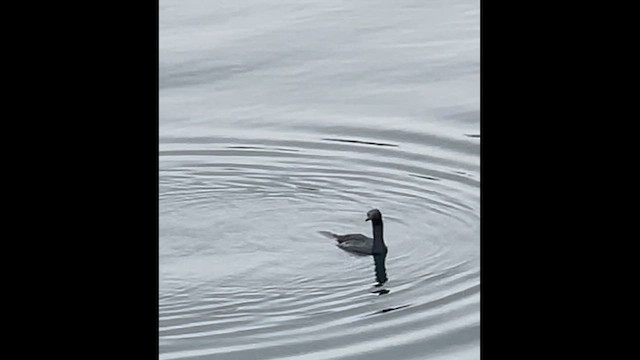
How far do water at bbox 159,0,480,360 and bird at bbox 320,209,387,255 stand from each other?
5 cm

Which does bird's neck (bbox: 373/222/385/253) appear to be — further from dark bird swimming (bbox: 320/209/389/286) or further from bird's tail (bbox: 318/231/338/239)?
bird's tail (bbox: 318/231/338/239)

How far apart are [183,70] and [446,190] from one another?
2336 millimetres

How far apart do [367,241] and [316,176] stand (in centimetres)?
86

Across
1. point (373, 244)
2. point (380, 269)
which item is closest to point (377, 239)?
point (373, 244)

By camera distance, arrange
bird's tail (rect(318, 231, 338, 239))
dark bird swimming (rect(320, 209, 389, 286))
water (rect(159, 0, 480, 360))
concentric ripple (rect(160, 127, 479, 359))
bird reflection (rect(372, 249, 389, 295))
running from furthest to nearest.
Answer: bird's tail (rect(318, 231, 338, 239)), dark bird swimming (rect(320, 209, 389, 286)), bird reflection (rect(372, 249, 389, 295)), water (rect(159, 0, 480, 360)), concentric ripple (rect(160, 127, 479, 359))

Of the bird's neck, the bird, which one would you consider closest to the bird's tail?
the bird

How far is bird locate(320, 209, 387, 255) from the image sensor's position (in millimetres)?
6422

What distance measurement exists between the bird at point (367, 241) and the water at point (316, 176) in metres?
0.05
